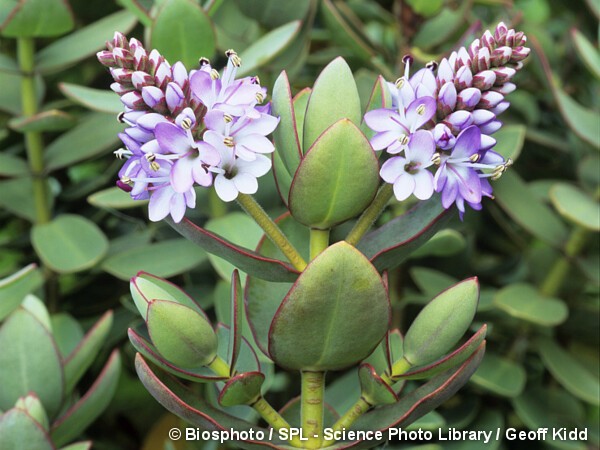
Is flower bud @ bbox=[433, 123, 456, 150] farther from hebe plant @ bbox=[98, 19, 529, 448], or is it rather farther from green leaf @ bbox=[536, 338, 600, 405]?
green leaf @ bbox=[536, 338, 600, 405]

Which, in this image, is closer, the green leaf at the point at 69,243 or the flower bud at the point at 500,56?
the flower bud at the point at 500,56

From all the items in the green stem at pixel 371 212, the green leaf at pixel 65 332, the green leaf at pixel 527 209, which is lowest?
the green leaf at pixel 65 332

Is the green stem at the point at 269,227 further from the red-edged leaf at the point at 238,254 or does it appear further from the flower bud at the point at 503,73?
the flower bud at the point at 503,73

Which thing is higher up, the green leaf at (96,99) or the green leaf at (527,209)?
the green leaf at (96,99)

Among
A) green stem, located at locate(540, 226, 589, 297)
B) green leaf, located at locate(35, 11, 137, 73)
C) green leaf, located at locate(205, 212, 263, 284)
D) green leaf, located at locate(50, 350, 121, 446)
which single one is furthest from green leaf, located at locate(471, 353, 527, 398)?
green leaf, located at locate(35, 11, 137, 73)

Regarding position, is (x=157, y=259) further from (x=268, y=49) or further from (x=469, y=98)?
(x=469, y=98)

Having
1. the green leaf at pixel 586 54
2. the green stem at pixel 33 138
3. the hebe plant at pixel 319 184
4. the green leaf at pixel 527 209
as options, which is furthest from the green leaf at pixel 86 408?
the green leaf at pixel 586 54

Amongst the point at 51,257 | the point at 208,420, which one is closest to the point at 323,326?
the point at 208,420
